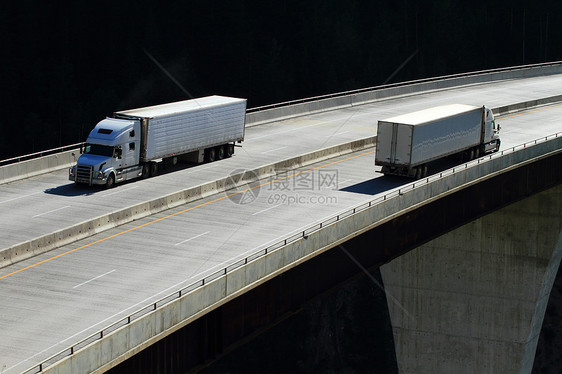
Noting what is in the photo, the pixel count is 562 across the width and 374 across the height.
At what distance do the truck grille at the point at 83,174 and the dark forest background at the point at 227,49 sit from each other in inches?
2870

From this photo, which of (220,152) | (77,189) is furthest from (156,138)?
(220,152)

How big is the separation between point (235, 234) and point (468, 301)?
2368cm

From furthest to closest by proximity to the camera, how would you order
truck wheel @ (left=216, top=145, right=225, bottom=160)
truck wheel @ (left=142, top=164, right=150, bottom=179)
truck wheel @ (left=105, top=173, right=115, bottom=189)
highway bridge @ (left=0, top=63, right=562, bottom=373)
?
1. truck wheel @ (left=216, top=145, right=225, bottom=160)
2. truck wheel @ (left=142, top=164, right=150, bottom=179)
3. truck wheel @ (left=105, top=173, right=115, bottom=189)
4. highway bridge @ (left=0, top=63, right=562, bottom=373)

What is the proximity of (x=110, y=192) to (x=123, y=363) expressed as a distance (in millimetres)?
18476

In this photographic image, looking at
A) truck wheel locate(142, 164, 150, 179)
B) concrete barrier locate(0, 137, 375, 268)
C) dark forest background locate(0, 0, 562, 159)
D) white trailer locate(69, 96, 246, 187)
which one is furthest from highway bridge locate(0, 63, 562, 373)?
dark forest background locate(0, 0, 562, 159)

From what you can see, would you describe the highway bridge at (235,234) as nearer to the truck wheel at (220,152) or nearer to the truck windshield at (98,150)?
the truck wheel at (220,152)

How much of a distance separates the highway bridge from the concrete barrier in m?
0.07

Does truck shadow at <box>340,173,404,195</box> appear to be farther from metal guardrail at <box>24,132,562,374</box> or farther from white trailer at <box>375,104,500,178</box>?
metal guardrail at <box>24,132,562,374</box>

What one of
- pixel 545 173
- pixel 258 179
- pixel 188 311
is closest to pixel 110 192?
pixel 258 179

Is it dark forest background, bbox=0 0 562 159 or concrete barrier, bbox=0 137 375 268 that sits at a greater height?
dark forest background, bbox=0 0 562 159

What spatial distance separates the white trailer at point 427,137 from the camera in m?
43.3

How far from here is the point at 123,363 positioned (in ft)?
80.8

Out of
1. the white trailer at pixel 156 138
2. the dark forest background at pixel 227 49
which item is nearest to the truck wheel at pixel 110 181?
the white trailer at pixel 156 138

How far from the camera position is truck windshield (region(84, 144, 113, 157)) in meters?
43.3
